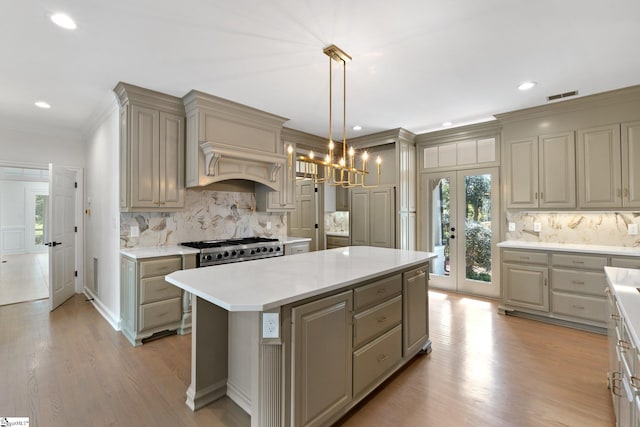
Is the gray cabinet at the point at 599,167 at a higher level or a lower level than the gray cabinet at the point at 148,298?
higher

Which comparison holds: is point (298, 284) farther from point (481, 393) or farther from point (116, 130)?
point (116, 130)

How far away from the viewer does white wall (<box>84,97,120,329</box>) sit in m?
3.51

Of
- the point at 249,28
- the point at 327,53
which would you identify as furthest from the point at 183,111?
the point at 327,53

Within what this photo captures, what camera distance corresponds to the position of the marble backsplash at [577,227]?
3623mm

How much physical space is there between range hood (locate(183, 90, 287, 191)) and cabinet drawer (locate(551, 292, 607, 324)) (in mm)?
3837

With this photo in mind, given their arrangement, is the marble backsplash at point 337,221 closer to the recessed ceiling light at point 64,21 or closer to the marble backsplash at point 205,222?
the marble backsplash at point 205,222

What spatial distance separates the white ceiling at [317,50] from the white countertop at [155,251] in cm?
178

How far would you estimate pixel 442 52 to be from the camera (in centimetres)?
255

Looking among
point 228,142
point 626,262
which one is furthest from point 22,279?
point 626,262

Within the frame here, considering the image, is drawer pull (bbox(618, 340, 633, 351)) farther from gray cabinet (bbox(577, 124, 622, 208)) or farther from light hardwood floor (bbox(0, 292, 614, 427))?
gray cabinet (bbox(577, 124, 622, 208))

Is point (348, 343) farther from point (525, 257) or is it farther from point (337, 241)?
point (337, 241)

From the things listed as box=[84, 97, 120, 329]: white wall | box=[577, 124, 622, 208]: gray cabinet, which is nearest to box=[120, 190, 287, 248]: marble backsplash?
box=[84, 97, 120, 329]: white wall

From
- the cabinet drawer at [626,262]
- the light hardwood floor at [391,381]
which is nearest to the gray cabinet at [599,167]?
the cabinet drawer at [626,262]

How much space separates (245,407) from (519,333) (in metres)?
3.05
